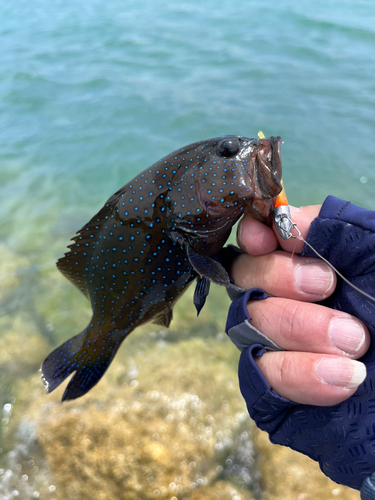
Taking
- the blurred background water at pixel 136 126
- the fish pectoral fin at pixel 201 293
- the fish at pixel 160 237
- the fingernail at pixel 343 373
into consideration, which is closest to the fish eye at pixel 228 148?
the fish at pixel 160 237

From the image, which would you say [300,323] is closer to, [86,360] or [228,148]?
[228,148]

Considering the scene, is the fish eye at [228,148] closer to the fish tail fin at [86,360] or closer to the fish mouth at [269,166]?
the fish mouth at [269,166]

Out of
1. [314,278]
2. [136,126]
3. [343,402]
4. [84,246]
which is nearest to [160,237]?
[84,246]

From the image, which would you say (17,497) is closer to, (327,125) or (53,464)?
(53,464)

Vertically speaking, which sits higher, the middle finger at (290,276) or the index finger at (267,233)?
the index finger at (267,233)

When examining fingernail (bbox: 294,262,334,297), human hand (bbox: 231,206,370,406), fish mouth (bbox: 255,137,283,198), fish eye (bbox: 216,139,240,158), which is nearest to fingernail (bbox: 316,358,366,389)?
human hand (bbox: 231,206,370,406)

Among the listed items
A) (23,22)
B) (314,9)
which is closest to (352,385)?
(314,9)

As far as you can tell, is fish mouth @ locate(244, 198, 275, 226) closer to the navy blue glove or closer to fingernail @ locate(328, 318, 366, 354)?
the navy blue glove
